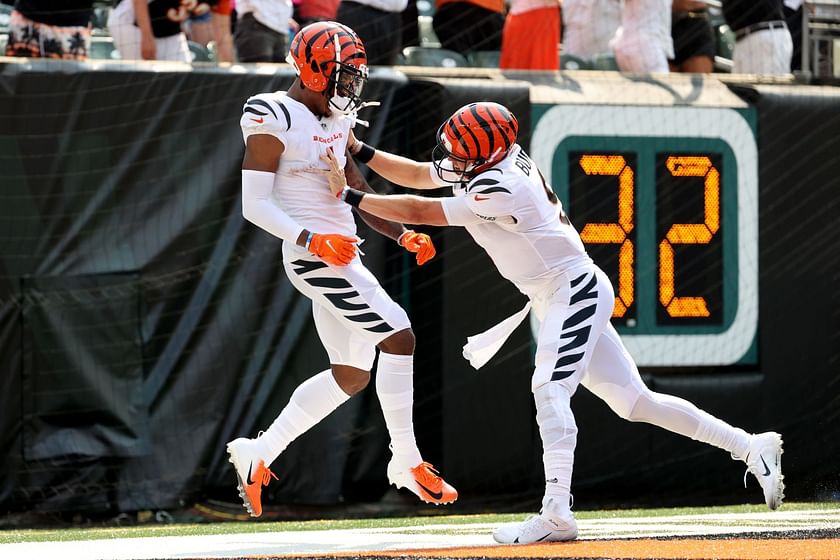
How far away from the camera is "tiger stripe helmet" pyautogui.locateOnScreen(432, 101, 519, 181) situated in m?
5.82

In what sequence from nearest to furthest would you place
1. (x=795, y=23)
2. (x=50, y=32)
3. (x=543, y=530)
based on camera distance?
(x=543, y=530) < (x=50, y=32) < (x=795, y=23)

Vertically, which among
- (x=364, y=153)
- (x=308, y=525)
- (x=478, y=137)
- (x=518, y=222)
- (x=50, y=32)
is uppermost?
(x=50, y=32)

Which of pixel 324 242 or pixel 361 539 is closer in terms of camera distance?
pixel 324 242

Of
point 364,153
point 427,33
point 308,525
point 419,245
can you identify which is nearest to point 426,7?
point 427,33

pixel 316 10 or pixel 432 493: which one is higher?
Result: pixel 316 10

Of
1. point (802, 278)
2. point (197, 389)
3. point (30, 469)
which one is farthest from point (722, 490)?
point (30, 469)

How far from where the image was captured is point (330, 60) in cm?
607

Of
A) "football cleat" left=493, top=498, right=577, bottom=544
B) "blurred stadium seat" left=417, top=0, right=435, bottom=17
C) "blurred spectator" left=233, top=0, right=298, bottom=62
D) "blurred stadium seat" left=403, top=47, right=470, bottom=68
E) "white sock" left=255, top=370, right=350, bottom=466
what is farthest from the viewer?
Answer: "blurred stadium seat" left=417, top=0, right=435, bottom=17

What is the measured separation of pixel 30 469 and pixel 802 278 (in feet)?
14.9

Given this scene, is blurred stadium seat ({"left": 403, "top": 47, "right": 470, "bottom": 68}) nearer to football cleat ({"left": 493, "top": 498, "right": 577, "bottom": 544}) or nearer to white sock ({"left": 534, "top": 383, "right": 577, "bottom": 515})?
white sock ({"left": 534, "top": 383, "right": 577, "bottom": 515})

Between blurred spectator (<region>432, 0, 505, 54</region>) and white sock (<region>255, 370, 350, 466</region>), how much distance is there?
3690 millimetres

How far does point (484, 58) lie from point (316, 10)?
3.91 feet

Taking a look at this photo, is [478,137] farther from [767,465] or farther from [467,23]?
[467,23]

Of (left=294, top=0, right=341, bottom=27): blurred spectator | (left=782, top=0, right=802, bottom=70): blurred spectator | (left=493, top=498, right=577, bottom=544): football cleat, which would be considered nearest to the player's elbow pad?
(left=493, top=498, right=577, bottom=544): football cleat
